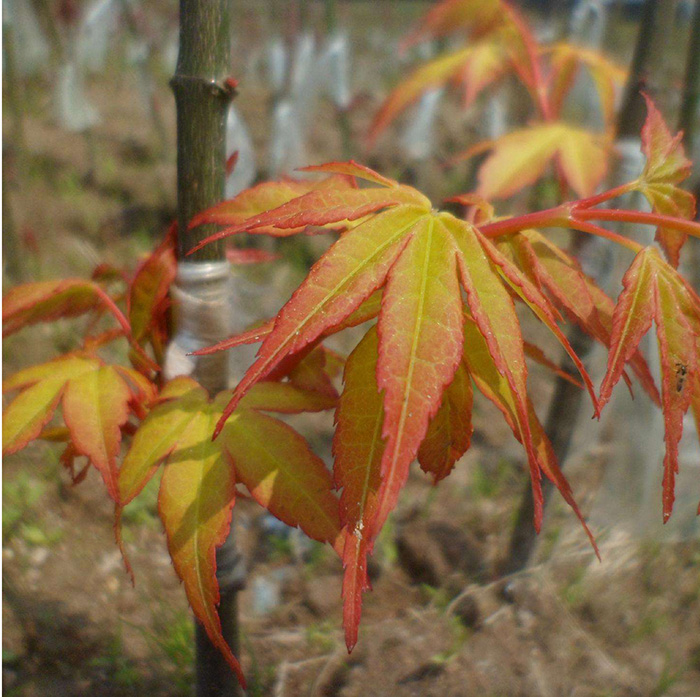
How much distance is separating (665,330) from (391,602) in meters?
0.90

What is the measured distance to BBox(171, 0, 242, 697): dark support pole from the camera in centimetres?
52

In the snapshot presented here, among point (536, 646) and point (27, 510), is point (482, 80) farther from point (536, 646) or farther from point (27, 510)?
point (27, 510)

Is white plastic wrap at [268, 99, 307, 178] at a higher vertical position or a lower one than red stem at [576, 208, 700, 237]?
lower

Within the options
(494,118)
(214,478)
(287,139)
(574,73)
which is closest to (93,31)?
(287,139)

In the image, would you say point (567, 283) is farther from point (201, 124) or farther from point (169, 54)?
point (169, 54)

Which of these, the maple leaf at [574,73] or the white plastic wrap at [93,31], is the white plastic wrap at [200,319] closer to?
the maple leaf at [574,73]

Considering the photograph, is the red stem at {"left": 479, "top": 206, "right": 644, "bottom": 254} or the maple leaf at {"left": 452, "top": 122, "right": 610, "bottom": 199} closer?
the red stem at {"left": 479, "top": 206, "right": 644, "bottom": 254}

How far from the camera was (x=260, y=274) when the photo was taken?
7.72ft

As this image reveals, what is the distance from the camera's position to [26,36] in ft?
7.51

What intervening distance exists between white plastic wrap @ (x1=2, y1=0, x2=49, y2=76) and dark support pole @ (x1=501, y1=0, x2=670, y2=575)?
1767 mm

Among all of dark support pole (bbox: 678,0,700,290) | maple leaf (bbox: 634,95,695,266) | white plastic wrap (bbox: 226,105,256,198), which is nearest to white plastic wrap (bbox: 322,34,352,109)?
white plastic wrap (bbox: 226,105,256,198)

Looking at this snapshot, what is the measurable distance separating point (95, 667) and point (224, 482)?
0.69m

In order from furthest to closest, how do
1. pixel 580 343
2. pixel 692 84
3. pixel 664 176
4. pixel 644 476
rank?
pixel 644 476, pixel 692 84, pixel 580 343, pixel 664 176

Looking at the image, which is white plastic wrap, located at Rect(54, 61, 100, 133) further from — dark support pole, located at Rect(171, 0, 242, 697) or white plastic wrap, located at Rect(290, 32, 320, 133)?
dark support pole, located at Rect(171, 0, 242, 697)
